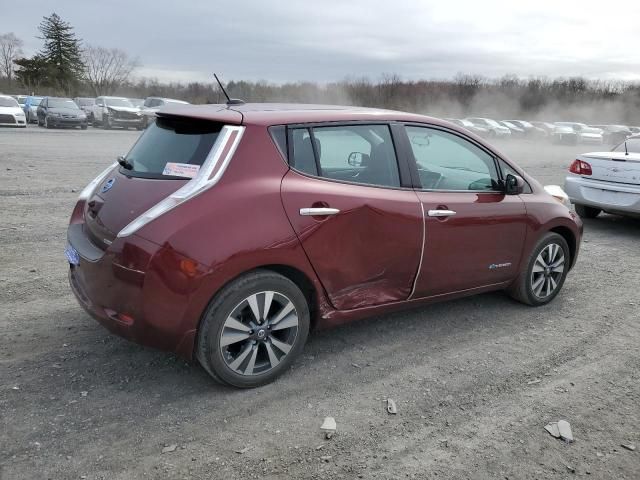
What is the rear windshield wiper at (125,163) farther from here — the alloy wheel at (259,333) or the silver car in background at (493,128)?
the silver car in background at (493,128)

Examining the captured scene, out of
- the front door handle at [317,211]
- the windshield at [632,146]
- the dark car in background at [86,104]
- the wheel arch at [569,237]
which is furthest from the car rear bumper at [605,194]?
the dark car in background at [86,104]

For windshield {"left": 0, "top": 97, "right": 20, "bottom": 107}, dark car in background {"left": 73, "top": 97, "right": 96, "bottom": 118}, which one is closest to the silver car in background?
dark car in background {"left": 73, "top": 97, "right": 96, "bottom": 118}

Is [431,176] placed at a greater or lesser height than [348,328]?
greater

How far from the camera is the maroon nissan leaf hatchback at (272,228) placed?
9.63 feet

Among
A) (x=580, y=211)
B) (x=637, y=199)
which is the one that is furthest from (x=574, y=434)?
(x=580, y=211)

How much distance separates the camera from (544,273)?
15.7 ft

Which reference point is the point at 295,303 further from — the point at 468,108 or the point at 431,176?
the point at 468,108

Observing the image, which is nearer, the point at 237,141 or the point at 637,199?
the point at 237,141

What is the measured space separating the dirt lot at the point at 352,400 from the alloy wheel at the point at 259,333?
190 millimetres

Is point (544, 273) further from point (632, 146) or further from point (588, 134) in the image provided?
point (588, 134)

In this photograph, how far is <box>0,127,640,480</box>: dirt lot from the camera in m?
2.68

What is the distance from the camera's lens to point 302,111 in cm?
359

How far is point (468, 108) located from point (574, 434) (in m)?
58.6

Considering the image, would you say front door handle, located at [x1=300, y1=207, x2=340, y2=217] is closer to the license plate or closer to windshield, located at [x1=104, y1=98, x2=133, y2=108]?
the license plate
